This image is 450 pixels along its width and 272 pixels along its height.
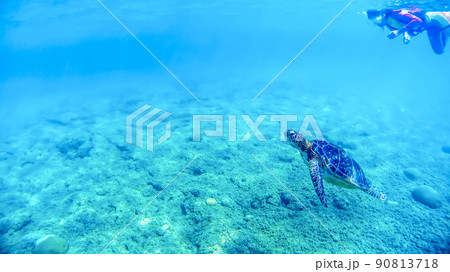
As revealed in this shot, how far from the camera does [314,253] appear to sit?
388 cm

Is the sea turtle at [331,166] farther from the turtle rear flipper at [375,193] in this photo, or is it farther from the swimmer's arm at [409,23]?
the swimmer's arm at [409,23]

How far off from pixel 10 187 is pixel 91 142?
288 cm

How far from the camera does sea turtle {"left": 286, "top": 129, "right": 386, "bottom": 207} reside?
14.1ft

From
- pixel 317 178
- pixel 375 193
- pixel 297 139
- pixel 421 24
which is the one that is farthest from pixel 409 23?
pixel 317 178

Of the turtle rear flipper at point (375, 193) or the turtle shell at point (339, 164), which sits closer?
the turtle shell at point (339, 164)

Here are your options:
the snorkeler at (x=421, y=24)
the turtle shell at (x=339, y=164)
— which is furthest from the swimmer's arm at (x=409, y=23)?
the turtle shell at (x=339, y=164)

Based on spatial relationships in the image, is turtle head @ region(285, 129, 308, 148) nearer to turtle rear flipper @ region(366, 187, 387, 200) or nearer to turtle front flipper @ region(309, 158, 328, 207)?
turtle front flipper @ region(309, 158, 328, 207)

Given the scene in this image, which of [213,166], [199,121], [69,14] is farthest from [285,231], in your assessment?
[69,14]

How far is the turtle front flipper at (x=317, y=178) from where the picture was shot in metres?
3.81

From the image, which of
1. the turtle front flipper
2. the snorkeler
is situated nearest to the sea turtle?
the turtle front flipper

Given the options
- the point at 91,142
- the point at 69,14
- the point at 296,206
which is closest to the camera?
the point at 296,206

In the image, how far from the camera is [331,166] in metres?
4.34

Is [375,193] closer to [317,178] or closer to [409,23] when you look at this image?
[317,178]
